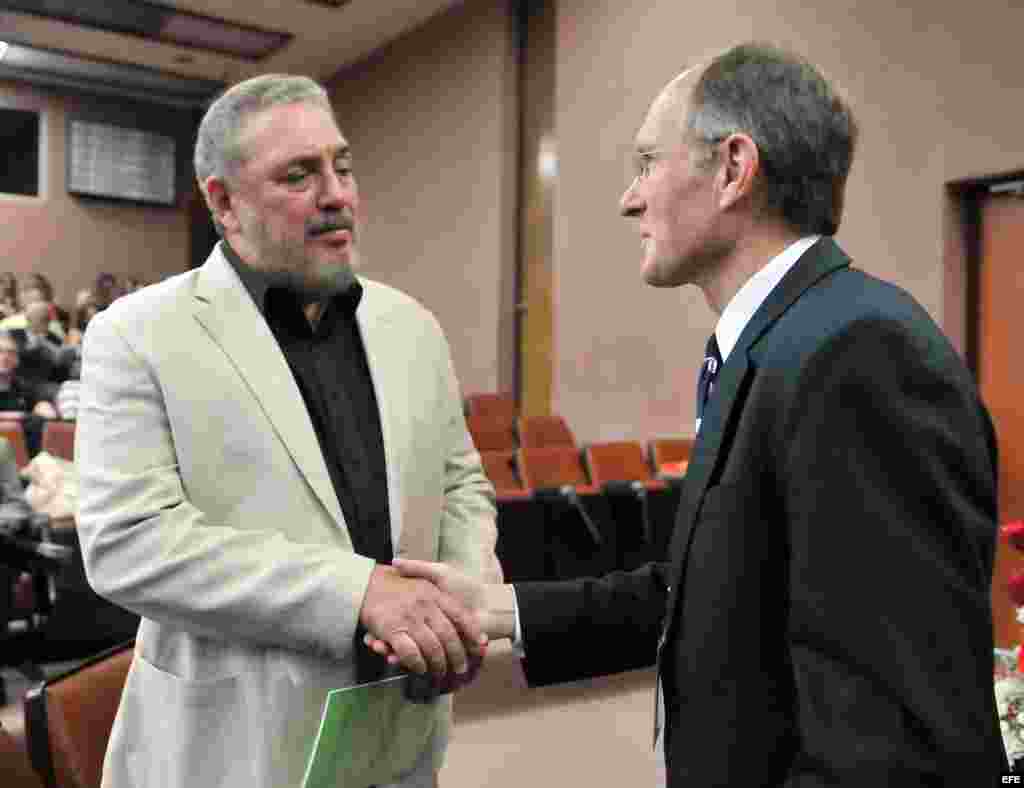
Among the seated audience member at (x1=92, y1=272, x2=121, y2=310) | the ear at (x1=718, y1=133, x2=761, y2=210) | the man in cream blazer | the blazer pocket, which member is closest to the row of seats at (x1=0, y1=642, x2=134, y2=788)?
the man in cream blazer

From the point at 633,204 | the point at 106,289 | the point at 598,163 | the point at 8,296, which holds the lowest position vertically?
the point at 633,204

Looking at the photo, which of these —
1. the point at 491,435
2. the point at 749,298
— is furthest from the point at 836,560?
the point at 491,435

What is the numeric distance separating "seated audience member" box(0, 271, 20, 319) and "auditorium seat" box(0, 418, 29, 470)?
17.7 ft

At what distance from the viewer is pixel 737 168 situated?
1.01 m

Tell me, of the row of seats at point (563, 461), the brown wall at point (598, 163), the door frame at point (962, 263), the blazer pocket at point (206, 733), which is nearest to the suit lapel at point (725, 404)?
the blazer pocket at point (206, 733)

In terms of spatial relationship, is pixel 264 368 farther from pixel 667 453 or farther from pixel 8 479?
pixel 667 453

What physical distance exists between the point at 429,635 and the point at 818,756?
0.51 metres

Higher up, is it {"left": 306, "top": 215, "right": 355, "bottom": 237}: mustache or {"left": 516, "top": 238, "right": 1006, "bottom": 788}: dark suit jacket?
{"left": 306, "top": 215, "right": 355, "bottom": 237}: mustache

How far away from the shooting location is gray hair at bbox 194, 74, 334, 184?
4.43 feet

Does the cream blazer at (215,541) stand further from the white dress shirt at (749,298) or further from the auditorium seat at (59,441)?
the auditorium seat at (59,441)

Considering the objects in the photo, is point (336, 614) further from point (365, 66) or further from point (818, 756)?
point (365, 66)

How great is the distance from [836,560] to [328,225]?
34.0 inches

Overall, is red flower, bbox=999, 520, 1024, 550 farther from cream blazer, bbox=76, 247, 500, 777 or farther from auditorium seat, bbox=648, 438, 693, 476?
auditorium seat, bbox=648, 438, 693, 476

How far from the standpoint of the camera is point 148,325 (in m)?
1.26
